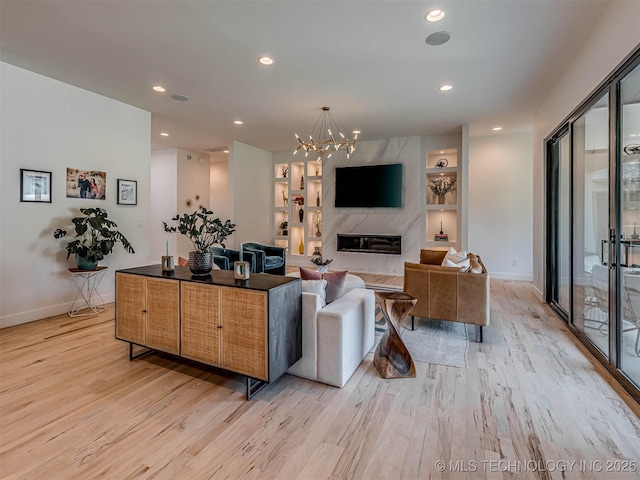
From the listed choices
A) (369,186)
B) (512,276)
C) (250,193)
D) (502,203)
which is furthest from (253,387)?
(502,203)

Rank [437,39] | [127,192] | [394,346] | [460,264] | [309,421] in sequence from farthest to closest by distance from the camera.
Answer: [127,192], [460,264], [437,39], [394,346], [309,421]

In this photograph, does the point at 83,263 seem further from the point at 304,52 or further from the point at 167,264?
the point at 304,52

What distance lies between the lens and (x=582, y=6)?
2527 millimetres

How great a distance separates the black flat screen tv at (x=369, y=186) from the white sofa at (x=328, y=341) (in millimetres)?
4588

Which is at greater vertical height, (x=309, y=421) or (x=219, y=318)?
(x=219, y=318)

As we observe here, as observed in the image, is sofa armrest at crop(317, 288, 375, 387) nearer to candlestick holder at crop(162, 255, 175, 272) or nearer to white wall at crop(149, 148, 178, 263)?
candlestick holder at crop(162, 255, 175, 272)

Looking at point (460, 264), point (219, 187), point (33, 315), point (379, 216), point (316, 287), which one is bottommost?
point (33, 315)

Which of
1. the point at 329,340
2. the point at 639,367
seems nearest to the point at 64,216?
the point at 329,340

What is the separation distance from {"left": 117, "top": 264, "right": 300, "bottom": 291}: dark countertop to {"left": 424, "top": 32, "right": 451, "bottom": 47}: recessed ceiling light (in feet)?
8.44

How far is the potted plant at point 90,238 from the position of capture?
3.84 meters

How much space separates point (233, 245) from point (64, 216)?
11.2 feet

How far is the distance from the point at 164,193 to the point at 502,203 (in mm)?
7765

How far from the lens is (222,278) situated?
243 centimetres

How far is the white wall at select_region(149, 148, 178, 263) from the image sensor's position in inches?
305
